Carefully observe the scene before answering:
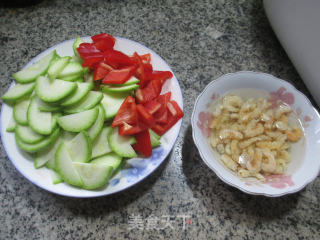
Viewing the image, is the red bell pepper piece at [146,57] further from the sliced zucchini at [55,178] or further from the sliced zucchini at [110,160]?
the sliced zucchini at [55,178]

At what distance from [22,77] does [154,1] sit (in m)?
1.00

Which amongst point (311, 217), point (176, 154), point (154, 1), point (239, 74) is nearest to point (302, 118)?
point (239, 74)

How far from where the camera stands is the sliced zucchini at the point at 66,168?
938mm

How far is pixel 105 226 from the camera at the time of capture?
1.07 metres

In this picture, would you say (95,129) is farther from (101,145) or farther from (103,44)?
(103,44)

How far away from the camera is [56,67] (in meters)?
1.06

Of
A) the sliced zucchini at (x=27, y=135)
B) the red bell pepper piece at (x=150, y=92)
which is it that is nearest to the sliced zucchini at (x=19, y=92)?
the sliced zucchini at (x=27, y=135)

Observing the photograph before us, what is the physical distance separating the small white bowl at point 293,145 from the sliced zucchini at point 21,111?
0.67 meters

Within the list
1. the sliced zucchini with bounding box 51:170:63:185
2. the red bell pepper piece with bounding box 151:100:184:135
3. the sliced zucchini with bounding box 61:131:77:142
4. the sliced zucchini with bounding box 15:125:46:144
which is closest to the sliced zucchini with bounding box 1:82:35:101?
the sliced zucchini with bounding box 15:125:46:144

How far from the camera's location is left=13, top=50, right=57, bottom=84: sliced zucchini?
110cm

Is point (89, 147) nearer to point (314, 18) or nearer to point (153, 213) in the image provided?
point (153, 213)

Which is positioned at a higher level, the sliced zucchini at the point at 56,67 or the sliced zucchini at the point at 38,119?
the sliced zucchini at the point at 56,67

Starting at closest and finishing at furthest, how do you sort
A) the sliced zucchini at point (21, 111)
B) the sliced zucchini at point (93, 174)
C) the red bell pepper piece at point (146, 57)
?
the sliced zucchini at point (93, 174) → the sliced zucchini at point (21, 111) → the red bell pepper piece at point (146, 57)

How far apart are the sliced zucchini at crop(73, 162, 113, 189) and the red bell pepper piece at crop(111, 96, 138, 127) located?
17cm
